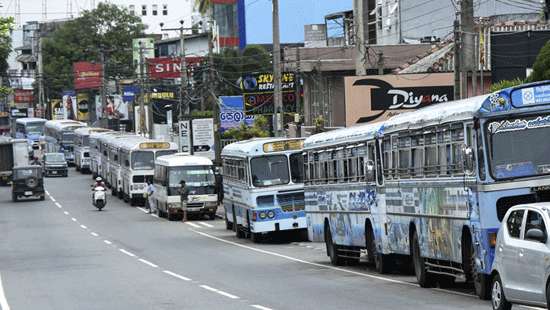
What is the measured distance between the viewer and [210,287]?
24453 mm

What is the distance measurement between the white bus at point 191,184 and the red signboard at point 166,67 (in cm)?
4247

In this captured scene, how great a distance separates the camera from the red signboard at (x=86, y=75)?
147 metres

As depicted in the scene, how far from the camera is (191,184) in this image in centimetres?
5528

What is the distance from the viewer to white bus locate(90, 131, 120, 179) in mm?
87188

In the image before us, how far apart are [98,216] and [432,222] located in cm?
4143

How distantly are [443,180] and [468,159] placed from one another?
181 centimetres

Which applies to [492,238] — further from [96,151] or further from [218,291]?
[96,151]

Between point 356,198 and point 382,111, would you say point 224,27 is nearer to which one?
point 382,111

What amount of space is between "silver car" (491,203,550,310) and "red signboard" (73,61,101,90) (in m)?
131

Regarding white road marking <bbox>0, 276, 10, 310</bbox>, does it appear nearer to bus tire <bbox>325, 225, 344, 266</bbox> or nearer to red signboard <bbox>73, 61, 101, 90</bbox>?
bus tire <bbox>325, 225, 344, 266</bbox>

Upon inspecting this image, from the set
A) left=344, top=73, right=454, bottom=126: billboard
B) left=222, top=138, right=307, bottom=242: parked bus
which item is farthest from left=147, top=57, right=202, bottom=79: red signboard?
left=222, top=138, right=307, bottom=242: parked bus

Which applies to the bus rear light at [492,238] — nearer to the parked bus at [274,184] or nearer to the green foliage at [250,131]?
the parked bus at [274,184]

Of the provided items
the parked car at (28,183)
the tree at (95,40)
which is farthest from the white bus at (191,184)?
the tree at (95,40)

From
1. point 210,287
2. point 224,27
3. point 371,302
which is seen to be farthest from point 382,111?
point 224,27
